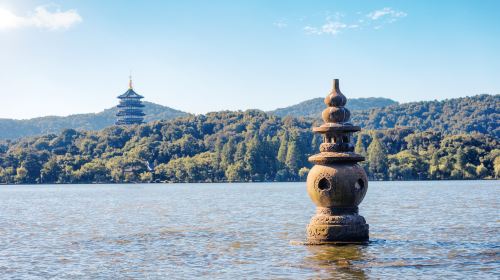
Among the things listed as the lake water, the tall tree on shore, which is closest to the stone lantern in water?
the lake water

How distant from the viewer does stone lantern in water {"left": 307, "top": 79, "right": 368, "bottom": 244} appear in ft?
90.2

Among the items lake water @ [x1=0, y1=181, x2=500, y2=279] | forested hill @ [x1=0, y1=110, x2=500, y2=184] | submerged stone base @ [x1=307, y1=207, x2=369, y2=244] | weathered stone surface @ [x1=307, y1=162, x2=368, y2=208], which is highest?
forested hill @ [x1=0, y1=110, x2=500, y2=184]

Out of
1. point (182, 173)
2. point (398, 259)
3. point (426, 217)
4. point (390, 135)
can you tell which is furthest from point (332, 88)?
point (390, 135)

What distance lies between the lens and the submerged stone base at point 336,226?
91.6ft

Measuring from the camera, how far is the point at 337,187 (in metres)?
27.4

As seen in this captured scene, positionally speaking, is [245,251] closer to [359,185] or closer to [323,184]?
[323,184]

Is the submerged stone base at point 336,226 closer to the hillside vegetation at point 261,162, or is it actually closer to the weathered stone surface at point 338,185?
the weathered stone surface at point 338,185

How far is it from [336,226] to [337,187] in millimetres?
1530

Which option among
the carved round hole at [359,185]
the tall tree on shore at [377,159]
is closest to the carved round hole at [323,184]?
the carved round hole at [359,185]

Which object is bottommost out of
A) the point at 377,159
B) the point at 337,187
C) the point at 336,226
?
the point at 336,226

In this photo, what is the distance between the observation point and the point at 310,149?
18575 cm

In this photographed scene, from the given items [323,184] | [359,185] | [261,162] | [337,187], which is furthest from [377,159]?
[337,187]

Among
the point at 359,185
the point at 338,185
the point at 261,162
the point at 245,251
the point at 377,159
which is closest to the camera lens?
the point at 338,185

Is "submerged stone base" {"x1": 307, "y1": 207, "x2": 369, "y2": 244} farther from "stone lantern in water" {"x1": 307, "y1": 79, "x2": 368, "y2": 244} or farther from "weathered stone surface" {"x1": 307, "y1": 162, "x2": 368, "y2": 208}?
"weathered stone surface" {"x1": 307, "y1": 162, "x2": 368, "y2": 208}
